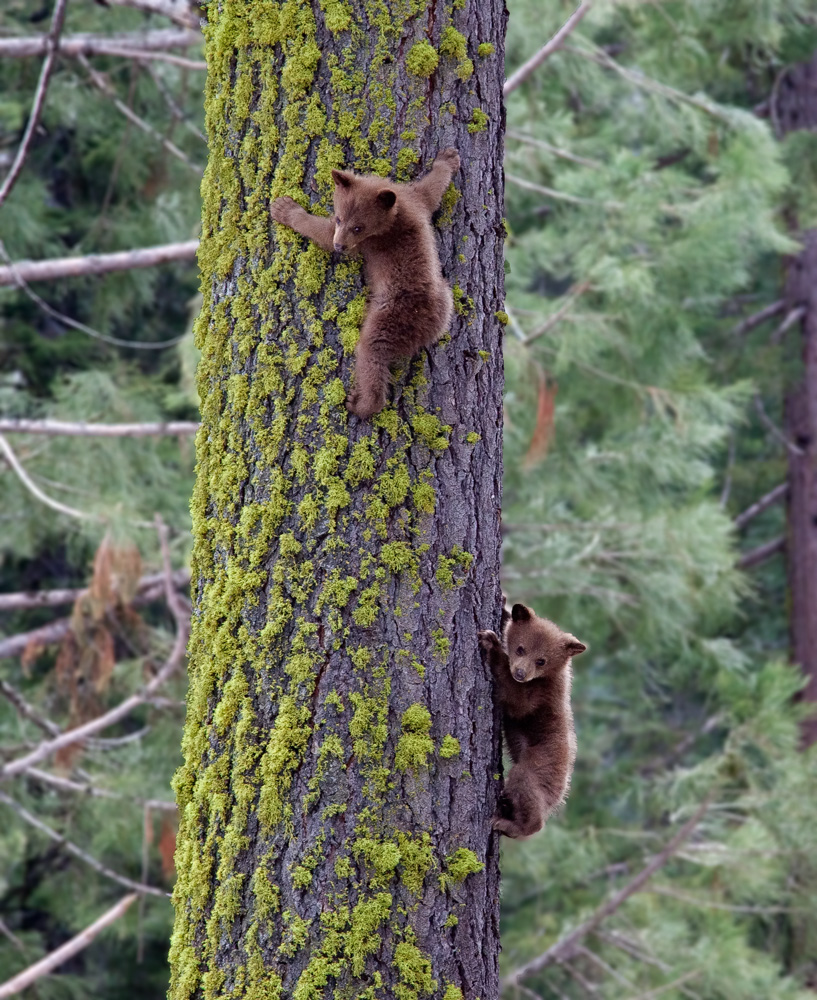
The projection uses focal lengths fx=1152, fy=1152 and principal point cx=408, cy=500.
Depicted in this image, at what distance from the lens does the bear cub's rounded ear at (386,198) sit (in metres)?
2.37

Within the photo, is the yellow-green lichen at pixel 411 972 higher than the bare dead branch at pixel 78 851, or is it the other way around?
the yellow-green lichen at pixel 411 972

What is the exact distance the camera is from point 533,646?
2828mm

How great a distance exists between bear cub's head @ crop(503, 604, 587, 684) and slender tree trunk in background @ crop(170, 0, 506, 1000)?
0.18 meters

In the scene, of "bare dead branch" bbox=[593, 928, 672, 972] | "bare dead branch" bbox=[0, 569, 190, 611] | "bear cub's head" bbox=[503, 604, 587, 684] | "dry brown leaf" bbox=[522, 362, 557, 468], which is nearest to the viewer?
"bear cub's head" bbox=[503, 604, 587, 684]

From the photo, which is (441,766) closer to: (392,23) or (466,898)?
(466,898)

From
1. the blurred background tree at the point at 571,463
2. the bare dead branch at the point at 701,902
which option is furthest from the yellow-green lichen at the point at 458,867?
the bare dead branch at the point at 701,902

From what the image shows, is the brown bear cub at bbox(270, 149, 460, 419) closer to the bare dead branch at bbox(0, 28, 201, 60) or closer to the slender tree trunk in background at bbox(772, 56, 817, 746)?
the bare dead branch at bbox(0, 28, 201, 60)

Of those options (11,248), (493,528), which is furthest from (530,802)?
(11,248)

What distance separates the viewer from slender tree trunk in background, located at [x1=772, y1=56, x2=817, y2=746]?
1240cm

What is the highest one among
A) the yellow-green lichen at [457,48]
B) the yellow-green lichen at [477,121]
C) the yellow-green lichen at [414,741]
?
the yellow-green lichen at [457,48]

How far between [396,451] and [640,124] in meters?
11.5

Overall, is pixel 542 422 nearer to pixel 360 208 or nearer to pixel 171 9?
pixel 171 9

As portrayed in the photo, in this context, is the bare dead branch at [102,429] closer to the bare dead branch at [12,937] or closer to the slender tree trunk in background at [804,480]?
the bare dead branch at [12,937]

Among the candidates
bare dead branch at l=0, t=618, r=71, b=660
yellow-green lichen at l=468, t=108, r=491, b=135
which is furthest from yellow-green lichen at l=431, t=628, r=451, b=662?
bare dead branch at l=0, t=618, r=71, b=660
